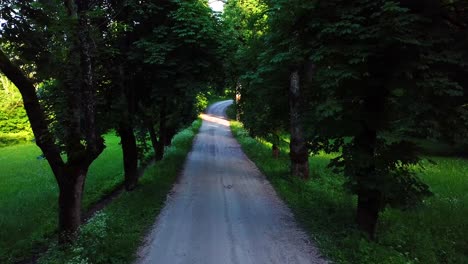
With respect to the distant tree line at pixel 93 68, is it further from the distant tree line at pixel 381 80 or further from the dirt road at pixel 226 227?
the distant tree line at pixel 381 80

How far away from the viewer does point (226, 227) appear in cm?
1086

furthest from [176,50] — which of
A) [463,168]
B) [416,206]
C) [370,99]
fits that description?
[463,168]

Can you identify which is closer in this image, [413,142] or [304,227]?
[413,142]

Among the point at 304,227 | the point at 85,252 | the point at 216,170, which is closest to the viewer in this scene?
the point at 85,252

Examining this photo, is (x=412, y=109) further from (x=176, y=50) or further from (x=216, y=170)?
(x=216, y=170)

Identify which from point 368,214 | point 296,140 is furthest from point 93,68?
point 296,140

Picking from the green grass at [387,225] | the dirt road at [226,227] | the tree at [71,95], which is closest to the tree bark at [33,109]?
the tree at [71,95]

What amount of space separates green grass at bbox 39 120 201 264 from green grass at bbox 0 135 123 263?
2.01 m

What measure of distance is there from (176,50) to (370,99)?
8.57 metres

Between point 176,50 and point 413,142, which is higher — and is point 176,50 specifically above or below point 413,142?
above

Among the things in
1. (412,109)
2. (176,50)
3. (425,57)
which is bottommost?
(412,109)

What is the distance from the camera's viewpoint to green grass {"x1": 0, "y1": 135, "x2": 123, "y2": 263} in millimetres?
10844

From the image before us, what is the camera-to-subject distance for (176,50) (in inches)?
611

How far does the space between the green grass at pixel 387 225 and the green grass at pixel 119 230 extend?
4.49m
